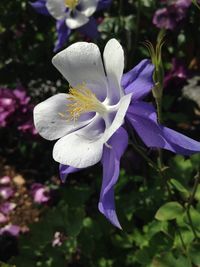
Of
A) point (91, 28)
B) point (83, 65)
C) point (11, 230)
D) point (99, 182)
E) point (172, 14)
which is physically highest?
point (83, 65)

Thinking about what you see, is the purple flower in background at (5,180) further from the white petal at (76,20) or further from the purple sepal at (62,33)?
the white petal at (76,20)

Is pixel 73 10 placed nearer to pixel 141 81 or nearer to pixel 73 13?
pixel 73 13

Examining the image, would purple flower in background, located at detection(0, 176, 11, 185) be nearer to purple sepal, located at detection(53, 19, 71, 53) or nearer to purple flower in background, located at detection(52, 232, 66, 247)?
purple flower in background, located at detection(52, 232, 66, 247)

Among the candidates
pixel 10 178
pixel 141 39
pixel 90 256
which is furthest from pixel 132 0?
pixel 90 256

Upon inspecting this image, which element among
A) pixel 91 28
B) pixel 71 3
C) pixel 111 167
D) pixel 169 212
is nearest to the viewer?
pixel 111 167

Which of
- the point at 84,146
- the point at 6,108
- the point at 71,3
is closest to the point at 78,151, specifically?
the point at 84,146

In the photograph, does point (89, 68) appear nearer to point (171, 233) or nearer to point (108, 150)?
point (108, 150)

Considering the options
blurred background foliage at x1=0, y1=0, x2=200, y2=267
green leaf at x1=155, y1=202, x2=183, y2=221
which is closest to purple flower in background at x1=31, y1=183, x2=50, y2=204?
blurred background foliage at x1=0, y1=0, x2=200, y2=267
